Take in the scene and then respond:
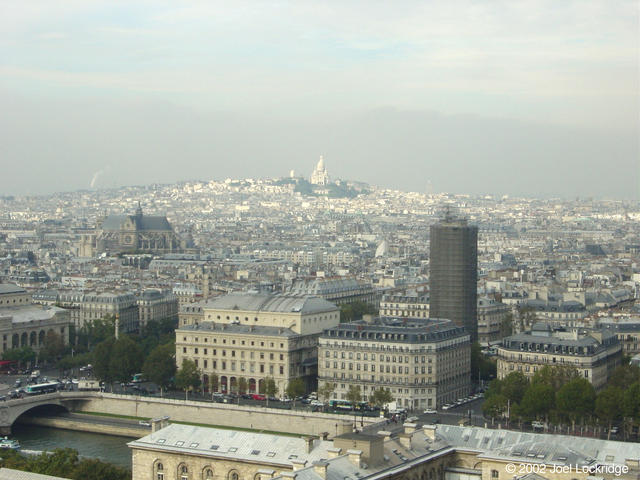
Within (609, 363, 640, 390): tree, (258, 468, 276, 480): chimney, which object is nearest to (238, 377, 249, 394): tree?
(609, 363, 640, 390): tree

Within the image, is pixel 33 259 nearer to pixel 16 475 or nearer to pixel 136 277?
pixel 136 277

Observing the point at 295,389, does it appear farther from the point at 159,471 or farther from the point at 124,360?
the point at 159,471

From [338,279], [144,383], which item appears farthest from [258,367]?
[338,279]

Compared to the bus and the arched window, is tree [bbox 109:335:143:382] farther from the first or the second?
the arched window

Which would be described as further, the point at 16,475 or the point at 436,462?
the point at 436,462

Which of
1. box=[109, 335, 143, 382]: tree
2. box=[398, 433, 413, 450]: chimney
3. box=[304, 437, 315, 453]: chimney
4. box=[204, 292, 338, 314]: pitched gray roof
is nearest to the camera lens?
box=[398, 433, 413, 450]: chimney
